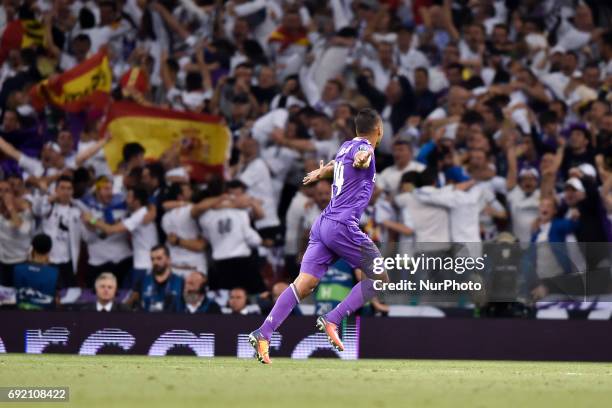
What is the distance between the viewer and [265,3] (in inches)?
739

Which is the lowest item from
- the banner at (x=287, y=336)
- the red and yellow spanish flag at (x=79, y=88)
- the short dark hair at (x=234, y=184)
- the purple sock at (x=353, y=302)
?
→ the banner at (x=287, y=336)

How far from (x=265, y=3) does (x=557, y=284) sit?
7.70 meters

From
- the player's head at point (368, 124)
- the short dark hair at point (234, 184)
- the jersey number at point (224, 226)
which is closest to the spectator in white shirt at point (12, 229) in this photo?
the jersey number at point (224, 226)

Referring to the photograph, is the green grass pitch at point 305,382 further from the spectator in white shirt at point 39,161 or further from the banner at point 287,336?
the spectator in white shirt at point 39,161

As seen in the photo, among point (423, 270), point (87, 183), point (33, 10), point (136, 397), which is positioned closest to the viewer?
point (136, 397)

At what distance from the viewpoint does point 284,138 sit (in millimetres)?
15969

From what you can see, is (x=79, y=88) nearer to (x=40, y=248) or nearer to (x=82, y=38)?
(x=82, y=38)

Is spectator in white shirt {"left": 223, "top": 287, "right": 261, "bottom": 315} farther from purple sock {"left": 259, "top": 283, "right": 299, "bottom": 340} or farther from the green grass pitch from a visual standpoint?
purple sock {"left": 259, "top": 283, "right": 299, "bottom": 340}

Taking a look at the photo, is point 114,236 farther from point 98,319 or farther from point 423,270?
point 423,270

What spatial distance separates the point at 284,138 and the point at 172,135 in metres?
1.71

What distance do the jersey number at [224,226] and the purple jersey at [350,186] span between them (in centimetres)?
433

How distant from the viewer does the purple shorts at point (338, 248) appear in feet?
33.8

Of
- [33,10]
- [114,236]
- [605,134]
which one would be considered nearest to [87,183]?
[114,236]

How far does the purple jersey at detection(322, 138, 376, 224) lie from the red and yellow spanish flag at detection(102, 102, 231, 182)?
604 cm
